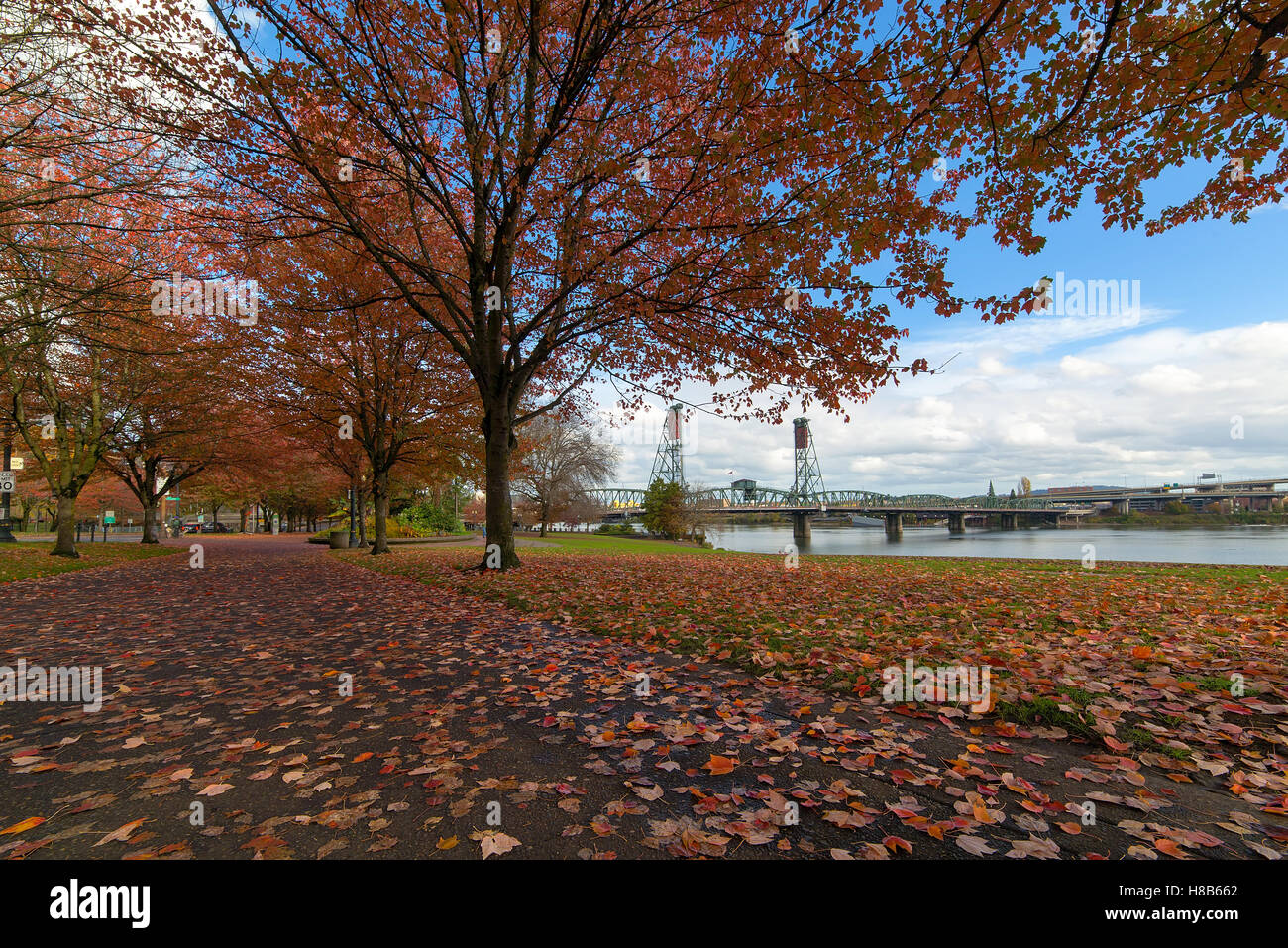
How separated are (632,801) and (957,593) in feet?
25.3

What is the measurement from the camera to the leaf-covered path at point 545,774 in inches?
100.0

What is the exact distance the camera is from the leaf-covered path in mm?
2539

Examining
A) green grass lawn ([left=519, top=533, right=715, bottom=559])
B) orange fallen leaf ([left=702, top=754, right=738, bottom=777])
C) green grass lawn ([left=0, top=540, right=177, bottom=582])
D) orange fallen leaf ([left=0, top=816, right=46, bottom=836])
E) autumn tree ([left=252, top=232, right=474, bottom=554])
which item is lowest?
green grass lawn ([left=519, top=533, right=715, bottom=559])

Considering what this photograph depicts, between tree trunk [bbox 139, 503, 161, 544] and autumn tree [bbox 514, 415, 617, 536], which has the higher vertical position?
autumn tree [bbox 514, 415, 617, 536]

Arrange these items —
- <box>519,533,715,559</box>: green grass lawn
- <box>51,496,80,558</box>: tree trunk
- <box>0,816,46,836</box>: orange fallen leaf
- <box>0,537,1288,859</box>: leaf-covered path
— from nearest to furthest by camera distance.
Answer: <box>0,537,1288,859</box>: leaf-covered path
<box>0,816,46,836</box>: orange fallen leaf
<box>51,496,80,558</box>: tree trunk
<box>519,533,715,559</box>: green grass lawn

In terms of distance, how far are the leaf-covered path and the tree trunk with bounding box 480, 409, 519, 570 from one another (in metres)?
6.91

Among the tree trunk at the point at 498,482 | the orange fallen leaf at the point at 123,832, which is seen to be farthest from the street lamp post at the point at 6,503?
the orange fallen leaf at the point at 123,832

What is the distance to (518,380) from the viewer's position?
41.3 feet

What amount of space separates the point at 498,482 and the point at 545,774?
985cm

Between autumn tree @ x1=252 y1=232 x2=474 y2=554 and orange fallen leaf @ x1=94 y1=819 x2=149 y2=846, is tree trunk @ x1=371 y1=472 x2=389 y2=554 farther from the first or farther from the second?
orange fallen leaf @ x1=94 y1=819 x2=149 y2=846

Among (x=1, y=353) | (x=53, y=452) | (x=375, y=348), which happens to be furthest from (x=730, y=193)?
(x=53, y=452)

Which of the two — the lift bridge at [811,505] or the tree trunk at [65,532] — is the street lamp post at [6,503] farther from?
the lift bridge at [811,505]

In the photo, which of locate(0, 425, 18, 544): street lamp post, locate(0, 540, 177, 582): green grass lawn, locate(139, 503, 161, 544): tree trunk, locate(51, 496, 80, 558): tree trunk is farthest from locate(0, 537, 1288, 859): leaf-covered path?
locate(139, 503, 161, 544): tree trunk
